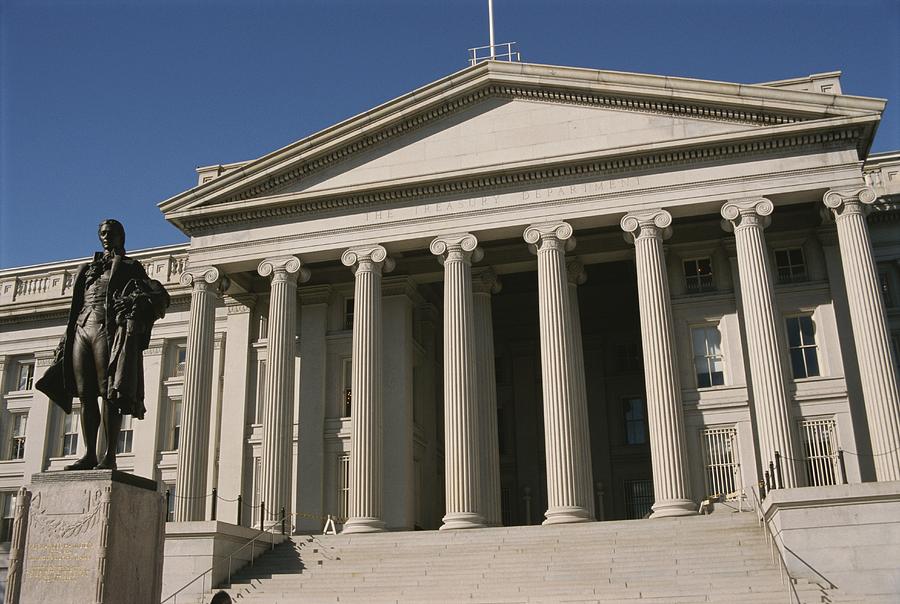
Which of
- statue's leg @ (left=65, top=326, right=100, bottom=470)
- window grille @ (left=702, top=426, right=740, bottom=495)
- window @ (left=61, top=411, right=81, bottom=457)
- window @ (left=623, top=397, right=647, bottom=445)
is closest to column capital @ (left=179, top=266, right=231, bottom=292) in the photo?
window @ (left=61, top=411, right=81, bottom=457)

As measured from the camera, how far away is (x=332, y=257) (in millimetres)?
34750

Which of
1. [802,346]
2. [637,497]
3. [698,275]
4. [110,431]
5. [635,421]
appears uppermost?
[698,275]

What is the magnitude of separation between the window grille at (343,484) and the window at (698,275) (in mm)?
14490

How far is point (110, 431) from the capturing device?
38.5 ft

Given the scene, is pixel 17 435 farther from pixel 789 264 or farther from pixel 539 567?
pixel 789 264

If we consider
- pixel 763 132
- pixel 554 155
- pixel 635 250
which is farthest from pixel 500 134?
pixel 763 132

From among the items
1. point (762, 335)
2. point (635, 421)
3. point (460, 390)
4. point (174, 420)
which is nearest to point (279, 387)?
point (460, 390)

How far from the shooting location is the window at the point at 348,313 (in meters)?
38.1

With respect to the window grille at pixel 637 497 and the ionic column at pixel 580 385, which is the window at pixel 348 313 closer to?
the ionic column at pixel 580 385

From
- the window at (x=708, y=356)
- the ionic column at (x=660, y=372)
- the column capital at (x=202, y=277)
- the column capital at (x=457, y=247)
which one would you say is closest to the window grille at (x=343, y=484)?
the column capital at (x=202, y=277)

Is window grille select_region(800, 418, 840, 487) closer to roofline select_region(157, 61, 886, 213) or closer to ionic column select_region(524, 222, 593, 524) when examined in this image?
ionic column select_region(524, 222, 593, 524)

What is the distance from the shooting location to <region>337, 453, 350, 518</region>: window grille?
115 feet

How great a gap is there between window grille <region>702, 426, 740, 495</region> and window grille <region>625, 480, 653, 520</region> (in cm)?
939

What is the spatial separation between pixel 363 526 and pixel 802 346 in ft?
54.0
